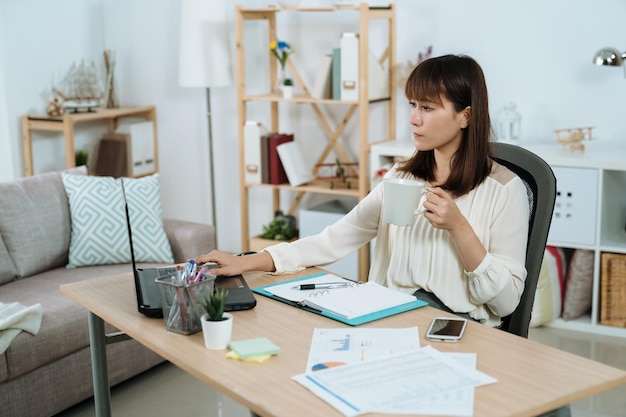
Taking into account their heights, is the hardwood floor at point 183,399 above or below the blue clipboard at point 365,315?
below

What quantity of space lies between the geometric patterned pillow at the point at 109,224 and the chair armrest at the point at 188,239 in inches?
2.2

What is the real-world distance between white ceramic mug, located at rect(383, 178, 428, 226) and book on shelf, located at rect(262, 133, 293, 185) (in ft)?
7.82

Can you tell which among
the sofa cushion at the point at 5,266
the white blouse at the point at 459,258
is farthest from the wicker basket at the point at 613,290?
the sofa cushion at the point at 5,266

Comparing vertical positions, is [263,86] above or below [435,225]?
above

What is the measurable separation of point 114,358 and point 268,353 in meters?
1.55

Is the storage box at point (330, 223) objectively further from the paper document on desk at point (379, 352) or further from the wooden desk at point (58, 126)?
the paper document on desk at point (379, 352)

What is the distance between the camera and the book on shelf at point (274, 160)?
410cm

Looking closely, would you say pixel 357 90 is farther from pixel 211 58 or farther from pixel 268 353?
pixel 268 353

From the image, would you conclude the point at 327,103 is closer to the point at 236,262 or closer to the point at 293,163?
the point at 293,163

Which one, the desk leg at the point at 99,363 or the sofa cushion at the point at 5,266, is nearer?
the desk leg at the point at 99,363

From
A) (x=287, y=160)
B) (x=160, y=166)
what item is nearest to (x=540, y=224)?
(x=287, y=160)

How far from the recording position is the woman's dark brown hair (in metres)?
1.90

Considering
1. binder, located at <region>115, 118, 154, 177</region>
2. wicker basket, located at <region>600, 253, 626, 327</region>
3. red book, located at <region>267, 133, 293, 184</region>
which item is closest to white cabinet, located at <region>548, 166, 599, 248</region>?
wicker basket, located at <region>600, 253, 626, 327</region>

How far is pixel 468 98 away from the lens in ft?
6.30
